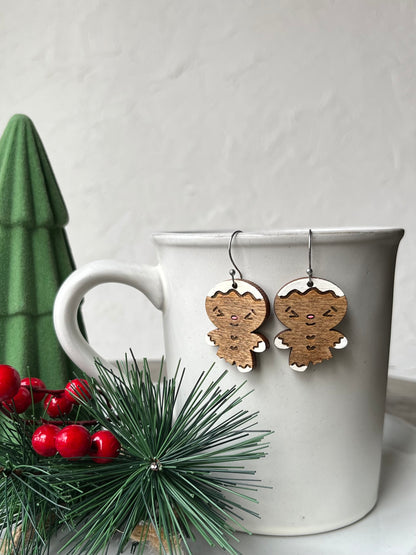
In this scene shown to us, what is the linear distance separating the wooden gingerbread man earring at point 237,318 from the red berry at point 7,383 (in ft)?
0.44

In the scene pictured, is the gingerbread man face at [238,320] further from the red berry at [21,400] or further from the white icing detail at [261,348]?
the red berry at [21,400]

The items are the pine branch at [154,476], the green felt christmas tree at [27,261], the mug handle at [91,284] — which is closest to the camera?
the pine branch at [154,476]

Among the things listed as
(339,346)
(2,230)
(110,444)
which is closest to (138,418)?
(110,444)

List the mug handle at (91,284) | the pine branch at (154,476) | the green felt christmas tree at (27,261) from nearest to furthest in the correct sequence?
1. the pine branch at (154,476)
2. the mug handle at (91,284)
3. the green felt christmas tree at (27,261)

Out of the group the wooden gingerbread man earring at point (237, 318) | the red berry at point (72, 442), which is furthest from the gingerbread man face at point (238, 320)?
the red berry at point (72, 442)

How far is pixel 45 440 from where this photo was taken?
0.38 metres

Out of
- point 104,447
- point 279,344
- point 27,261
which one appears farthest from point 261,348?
point 27,261

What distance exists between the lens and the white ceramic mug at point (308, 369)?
0.40m

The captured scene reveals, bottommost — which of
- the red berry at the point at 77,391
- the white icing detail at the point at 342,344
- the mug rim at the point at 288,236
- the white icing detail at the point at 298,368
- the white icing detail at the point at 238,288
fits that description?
the red berry at the point at 77,391

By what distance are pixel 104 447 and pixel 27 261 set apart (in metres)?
0.24

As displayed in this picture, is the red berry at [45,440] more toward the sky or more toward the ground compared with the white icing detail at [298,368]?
more toward the ground

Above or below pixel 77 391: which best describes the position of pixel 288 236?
above

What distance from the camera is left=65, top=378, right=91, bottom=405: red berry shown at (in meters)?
0.41

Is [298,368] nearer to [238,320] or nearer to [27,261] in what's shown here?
[238,320]
